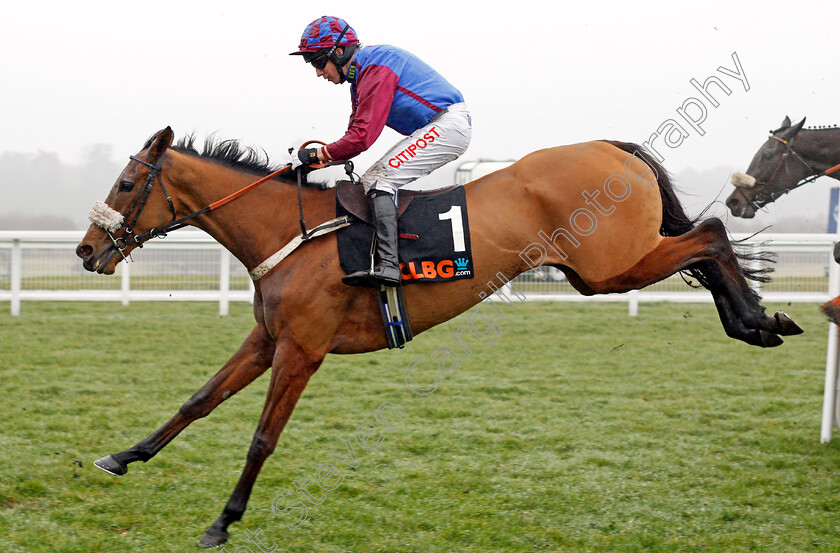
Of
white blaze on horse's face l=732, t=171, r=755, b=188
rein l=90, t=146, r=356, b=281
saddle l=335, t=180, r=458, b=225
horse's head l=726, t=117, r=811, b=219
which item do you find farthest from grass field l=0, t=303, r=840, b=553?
white blaze on horse's face l=732, t=171, r=755, b=188

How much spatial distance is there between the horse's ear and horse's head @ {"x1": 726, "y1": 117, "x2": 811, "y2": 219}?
4.19 m

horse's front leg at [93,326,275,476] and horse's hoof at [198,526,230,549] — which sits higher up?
horse's front leg at [93,326,275,476]

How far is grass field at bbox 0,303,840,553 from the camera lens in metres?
3.78

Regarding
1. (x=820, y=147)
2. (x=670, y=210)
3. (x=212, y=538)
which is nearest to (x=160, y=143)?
(x=212, y=538)

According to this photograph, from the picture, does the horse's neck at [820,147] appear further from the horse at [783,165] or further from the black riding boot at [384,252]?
the black riding boot at [384,252]

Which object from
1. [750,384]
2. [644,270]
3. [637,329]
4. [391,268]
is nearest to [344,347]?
[391,268]

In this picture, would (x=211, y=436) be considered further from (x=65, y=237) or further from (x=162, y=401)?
(x=65, y=237)

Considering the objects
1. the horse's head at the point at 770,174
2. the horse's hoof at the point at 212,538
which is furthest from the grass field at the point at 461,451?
the horse's head at the point at 770,174

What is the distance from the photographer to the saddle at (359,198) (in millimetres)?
3801

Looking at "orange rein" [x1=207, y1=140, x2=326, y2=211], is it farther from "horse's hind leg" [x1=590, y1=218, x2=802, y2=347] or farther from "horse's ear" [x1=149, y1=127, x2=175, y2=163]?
"horse's hind leg" [x1=590, y1=218, x2=802, y2=347]

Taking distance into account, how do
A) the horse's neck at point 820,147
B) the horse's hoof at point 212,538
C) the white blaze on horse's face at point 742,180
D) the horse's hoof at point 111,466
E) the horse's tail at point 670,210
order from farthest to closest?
the white blaze on horse's face at point 742,180 → the horse's neck at point 820,147 → the horse's tail at point 670,210 → the horse's hoof at point 111,466 → the horse's hoof at point 212,538

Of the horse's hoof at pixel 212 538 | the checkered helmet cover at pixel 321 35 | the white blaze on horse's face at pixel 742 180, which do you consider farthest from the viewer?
the white blaze on horse's face at pixel 742 180

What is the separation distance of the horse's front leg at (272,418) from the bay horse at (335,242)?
2 cm

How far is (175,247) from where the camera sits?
10742 mm
